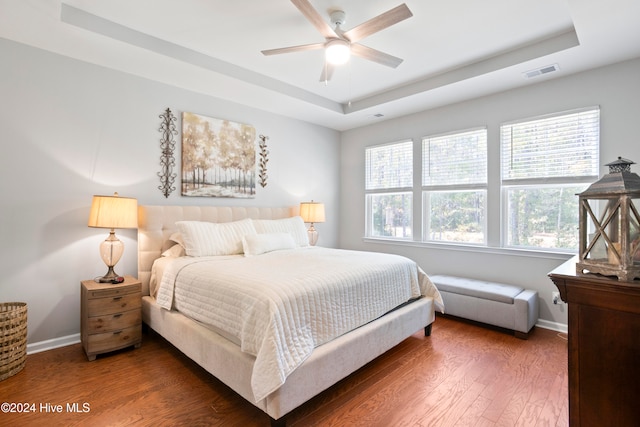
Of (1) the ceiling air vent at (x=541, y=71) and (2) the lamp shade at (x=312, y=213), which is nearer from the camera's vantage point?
(1) the ceiling air vent at (x=541, y=71)

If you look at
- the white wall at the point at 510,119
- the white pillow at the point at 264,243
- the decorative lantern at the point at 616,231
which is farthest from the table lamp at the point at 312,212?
the decorative lantern at the point at 616,231

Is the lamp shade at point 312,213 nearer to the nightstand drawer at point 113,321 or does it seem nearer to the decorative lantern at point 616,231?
the nightstand drawer at point 113,321

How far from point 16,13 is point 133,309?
2436 millimetres

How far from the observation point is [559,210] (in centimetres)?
337

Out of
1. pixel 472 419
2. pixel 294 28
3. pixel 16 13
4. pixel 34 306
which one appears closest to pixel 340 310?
pixel 472 419

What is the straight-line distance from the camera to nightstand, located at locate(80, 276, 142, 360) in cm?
258

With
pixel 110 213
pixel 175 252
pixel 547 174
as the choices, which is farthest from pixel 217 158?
pixel 547 174

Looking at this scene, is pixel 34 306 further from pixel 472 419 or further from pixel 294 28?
pixel 472 419

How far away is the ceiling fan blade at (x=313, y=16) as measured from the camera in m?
1.97

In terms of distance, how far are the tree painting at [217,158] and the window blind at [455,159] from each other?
2451 millimetres

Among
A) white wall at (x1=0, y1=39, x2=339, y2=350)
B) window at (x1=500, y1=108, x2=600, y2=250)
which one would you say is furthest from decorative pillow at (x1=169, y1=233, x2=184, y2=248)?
window at (x1=500, y1=108, x2=600, y2=250)

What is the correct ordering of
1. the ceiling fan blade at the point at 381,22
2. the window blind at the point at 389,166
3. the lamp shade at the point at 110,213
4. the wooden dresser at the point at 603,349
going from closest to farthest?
the wooden dresser at the point at 603,349 → the ceiling fan blade at the point at 381,22 → the lamp shade at the point at 110,213 → the window blind at the point at 389,166

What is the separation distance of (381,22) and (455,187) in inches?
102

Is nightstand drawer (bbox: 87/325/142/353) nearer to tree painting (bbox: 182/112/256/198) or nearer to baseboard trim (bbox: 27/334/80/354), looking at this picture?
baseboard trim (bbox: 27/334/80/354)
